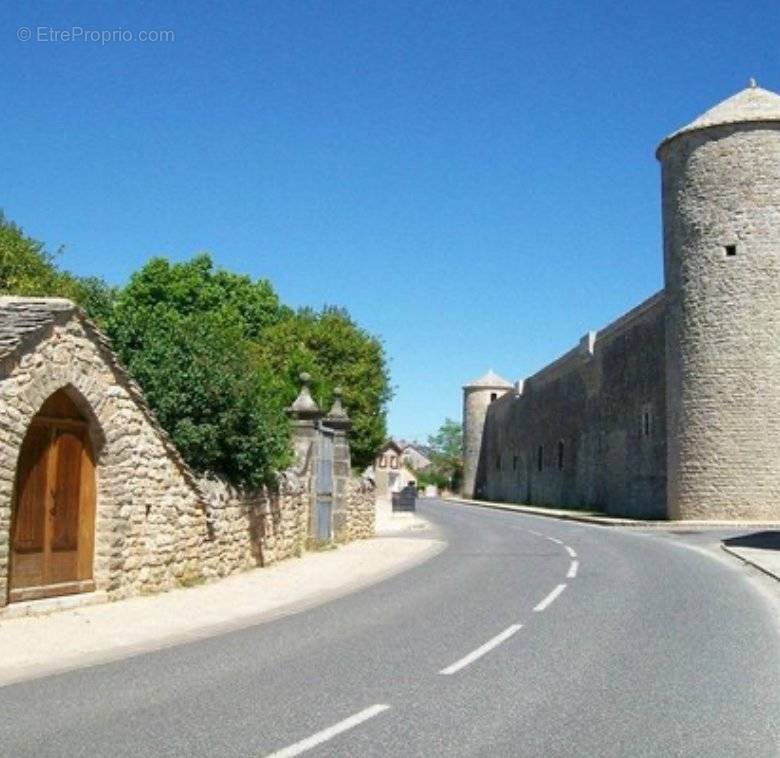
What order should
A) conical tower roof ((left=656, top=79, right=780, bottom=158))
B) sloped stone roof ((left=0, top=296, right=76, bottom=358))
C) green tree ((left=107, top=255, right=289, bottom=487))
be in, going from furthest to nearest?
conical tower roof ((left=656, top=79, right=780, bottom=158)), green tree ((left=107, top=255, right=289, bottom=487)), sloped stone roof ((left=0, top=296, right=76, bottom=358))

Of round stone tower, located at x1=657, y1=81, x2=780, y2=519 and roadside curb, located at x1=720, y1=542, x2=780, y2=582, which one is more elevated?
round stone tower, located at x1=657, y1=81, x2=780, y2=519

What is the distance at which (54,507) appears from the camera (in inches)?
460

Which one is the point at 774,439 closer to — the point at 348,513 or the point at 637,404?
the point at 637,404

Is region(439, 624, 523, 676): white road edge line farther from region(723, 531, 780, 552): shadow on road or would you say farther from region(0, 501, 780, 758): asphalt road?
region(723, 531, 780, 552): shadow on road

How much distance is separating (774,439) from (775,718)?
29.0 meters

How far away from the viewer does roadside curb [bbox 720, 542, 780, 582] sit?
1504 centimetres

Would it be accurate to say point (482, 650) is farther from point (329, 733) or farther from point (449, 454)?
point (449, 454)

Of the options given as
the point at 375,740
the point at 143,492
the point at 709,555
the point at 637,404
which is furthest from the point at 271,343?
the point at 375,740

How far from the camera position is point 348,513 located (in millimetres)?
24719

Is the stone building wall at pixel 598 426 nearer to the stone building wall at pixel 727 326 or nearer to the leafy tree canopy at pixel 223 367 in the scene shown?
the stone building wall at pixel 727 326

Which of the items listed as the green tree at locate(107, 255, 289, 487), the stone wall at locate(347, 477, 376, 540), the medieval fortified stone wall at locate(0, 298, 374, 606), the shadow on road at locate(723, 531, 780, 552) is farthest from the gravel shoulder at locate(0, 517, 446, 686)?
the shadow on road at locate(723, 531, 780, 552)

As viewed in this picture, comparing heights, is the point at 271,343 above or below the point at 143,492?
above

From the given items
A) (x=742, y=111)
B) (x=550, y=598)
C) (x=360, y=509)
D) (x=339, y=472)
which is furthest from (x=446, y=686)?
(x=742, y=111)

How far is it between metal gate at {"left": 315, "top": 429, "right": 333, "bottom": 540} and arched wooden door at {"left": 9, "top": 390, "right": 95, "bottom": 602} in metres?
9.71
